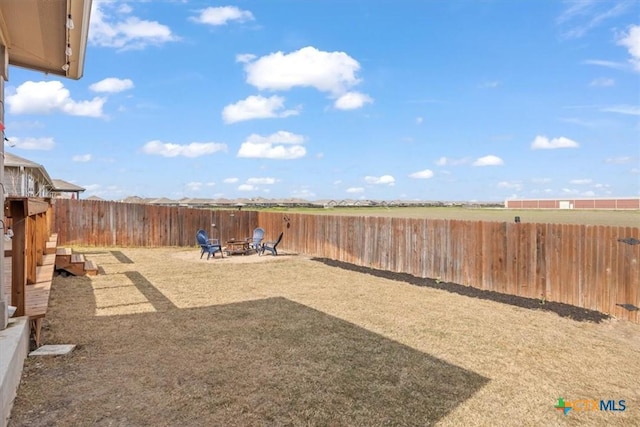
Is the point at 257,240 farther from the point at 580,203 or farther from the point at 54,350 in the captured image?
the point at 580,203

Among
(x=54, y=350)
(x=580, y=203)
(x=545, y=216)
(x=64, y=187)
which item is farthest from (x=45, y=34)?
(x=580, y=203)

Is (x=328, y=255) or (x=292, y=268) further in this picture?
(x=328, y=255)

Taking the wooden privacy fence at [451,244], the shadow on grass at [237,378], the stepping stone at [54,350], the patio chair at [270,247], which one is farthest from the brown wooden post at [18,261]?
the patio chair at [270,247]

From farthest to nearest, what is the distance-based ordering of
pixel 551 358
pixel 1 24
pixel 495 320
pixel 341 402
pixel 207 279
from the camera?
pixel 207 279 < pixel 495 320 < pixel 551 358 < pixel 1 24 < pixel 341 402

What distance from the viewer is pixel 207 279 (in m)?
8.84

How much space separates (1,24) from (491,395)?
5661mm

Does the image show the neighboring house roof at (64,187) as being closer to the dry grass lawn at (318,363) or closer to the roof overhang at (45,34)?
the dry grass lawn at (318,363)

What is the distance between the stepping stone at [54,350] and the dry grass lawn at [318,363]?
4.3 inches

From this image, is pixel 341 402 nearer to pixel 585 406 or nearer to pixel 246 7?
pixel 585 406

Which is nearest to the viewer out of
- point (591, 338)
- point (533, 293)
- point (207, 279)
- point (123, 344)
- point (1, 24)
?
point (1, 24)

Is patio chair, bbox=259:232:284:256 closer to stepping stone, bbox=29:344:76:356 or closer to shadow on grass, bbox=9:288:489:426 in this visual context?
shadow on grass, bbox=9:288:489:426

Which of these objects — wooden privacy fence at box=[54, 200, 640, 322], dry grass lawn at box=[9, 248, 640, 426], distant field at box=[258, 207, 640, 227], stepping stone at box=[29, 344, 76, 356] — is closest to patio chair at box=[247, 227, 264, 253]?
wooden privacy fence at box=[54, 200, 640, 322]

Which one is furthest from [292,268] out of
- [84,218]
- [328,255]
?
[84,218]

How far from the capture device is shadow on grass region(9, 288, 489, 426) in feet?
9.68
